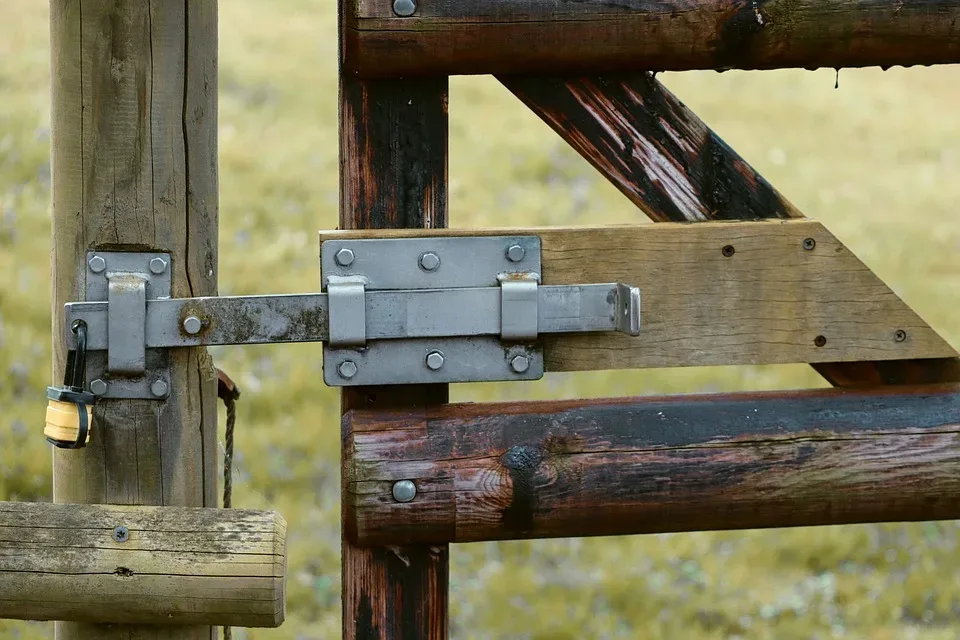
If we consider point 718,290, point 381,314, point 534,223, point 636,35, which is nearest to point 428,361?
point 381,314

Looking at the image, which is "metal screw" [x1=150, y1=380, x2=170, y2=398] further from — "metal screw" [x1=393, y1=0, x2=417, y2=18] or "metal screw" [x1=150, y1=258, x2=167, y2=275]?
"metal screw" [x1=393, y1=0, x2=417, y2=18]

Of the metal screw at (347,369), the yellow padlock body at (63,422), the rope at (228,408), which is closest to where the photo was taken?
the yellow padlock body at (63,422)

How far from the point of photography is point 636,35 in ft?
5.90

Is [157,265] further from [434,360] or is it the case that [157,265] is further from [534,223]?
[534,223]

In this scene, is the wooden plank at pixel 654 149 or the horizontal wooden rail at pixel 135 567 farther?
the wooden plank at pixel 654 149

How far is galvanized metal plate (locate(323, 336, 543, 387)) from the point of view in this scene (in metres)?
1.80

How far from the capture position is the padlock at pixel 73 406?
170cm

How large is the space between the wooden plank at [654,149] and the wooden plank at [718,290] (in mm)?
88

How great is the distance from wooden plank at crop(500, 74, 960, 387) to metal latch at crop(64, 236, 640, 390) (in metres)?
0.22

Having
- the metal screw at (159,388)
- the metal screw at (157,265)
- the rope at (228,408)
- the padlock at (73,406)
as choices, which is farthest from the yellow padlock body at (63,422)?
the rope at (228,408)

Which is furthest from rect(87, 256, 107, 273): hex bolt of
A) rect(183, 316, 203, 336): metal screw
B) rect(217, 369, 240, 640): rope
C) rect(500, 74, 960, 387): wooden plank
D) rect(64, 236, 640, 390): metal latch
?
rect(500, 74, 960, 387): wooden plank

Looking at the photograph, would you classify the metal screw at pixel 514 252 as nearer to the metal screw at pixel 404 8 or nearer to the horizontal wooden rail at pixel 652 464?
the horizontal wooden rail at pixel 652 464

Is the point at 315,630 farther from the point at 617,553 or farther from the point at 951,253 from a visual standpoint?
the point at 951,253

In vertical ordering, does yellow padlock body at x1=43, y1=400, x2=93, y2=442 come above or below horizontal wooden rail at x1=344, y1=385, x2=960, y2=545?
above
